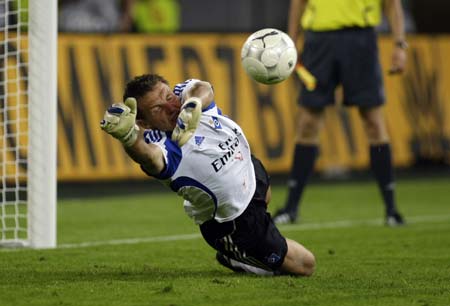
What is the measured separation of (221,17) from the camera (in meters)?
17.5

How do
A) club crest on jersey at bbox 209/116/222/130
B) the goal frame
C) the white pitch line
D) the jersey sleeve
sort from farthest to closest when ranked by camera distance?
1. the white pitch line
2. the goal frame
3. club crest on jersey at bbox 209/116/222/130
4. the jersey sleeve

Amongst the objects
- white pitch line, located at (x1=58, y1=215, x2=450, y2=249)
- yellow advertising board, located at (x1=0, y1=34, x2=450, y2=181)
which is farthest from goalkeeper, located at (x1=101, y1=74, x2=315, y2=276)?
yellow advertising board, located at (x1=0, y1=34, x2=450, y2=181)

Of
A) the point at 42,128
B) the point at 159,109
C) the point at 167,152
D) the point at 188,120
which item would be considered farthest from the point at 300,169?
the point at 188,120

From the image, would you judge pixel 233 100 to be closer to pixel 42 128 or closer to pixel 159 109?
pixel 42 128

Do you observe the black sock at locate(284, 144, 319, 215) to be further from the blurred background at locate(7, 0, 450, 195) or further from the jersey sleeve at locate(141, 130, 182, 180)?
the jersey sleeve at locate(141, 130, 182, 180)

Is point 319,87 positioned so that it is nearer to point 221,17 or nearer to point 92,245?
point 92,245

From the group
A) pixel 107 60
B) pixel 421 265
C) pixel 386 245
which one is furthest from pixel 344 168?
pixel 421 265

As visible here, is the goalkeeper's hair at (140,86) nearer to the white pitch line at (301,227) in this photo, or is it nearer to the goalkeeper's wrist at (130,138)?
the goalkeeper's wrist at (130,138)

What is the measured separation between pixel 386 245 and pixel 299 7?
8.19ft

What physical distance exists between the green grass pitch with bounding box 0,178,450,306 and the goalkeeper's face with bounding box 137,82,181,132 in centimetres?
81

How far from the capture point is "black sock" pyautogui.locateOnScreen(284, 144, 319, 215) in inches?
384

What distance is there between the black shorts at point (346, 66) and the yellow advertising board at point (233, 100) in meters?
3.38

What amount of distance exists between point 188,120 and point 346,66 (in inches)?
169

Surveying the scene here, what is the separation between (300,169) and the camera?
9805mm
